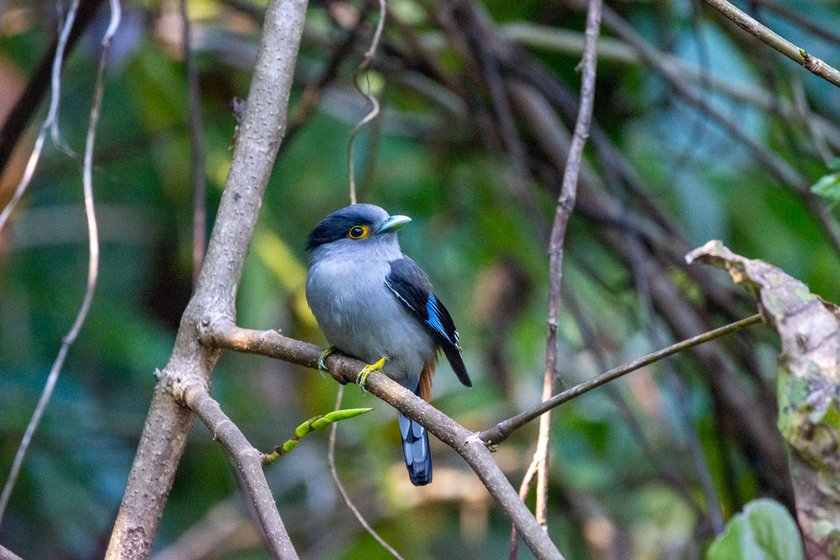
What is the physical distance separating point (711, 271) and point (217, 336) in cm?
279

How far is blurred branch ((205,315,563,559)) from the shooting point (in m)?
1.57

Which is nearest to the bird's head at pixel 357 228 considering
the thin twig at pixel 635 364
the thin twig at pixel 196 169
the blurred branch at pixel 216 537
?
the thin twig at pixel 196 169

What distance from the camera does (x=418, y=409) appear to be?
1861 millimetres

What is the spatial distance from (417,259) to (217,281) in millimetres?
3354

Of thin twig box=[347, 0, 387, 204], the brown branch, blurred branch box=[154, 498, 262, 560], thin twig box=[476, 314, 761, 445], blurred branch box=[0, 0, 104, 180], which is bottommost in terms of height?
thin twig box=[476, 314, 761, 445]

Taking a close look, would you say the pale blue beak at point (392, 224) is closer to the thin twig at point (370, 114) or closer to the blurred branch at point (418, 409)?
the thin twig at point (370, 114)

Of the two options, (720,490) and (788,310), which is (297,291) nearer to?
(720,490)

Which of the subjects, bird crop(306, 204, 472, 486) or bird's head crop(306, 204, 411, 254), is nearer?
bird crop(306, 204, 472, 486)

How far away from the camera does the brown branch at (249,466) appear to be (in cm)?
170

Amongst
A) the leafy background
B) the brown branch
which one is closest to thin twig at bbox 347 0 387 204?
the brown branch

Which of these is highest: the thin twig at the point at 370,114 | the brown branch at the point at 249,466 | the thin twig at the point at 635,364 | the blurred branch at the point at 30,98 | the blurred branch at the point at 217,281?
the blurred branch at the point at 30,98

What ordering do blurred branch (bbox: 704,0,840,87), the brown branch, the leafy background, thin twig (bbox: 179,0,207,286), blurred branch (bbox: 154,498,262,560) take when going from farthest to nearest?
1. blurred branch (bbox: 154,498,262,560)
2. the leafy background
3. thin twig (bbox: 179,0,207,286)
4. blurred branch (bbox: 704,0,840,87)
5. the brown branch

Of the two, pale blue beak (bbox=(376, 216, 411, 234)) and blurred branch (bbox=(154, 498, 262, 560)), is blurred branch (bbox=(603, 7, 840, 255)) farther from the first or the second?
blurred branch (bbox=(154, 498, 262, 560))

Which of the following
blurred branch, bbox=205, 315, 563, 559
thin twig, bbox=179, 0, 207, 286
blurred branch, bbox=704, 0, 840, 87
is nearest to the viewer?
blurred branch, bbox=205, 315, 563, 559
